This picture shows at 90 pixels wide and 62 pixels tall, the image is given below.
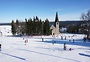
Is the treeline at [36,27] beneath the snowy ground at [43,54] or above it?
above

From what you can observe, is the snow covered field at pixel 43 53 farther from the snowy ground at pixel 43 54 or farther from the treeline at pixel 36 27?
the treeline at pixel 36 27

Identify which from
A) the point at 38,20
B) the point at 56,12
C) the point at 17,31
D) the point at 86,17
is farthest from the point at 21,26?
the point at 86,17

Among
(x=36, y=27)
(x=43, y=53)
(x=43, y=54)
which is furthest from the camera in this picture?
(x=36, y=27)

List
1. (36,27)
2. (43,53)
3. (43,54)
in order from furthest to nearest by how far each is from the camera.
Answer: (36,27) < (43,53) < (43,54)

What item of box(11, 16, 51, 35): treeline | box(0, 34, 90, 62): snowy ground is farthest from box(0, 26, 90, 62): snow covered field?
box(11, 16, 51, 35): treeline

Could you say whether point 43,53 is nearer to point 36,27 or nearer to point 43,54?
point 43,54

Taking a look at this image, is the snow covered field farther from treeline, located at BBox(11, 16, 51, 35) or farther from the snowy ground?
treeline, located at BBox(11, 16, 51, 35)

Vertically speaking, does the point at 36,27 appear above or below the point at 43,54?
above

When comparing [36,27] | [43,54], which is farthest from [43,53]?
[36,27]

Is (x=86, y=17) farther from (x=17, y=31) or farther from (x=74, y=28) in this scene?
(x=74, y=28)

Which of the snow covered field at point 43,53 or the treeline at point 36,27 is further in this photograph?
the treeline at point 36,27

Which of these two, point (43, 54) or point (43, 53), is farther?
point (43, 53)

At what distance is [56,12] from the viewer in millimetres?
93000

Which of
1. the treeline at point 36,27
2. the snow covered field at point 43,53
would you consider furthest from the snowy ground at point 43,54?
the treeline at point 36,27
